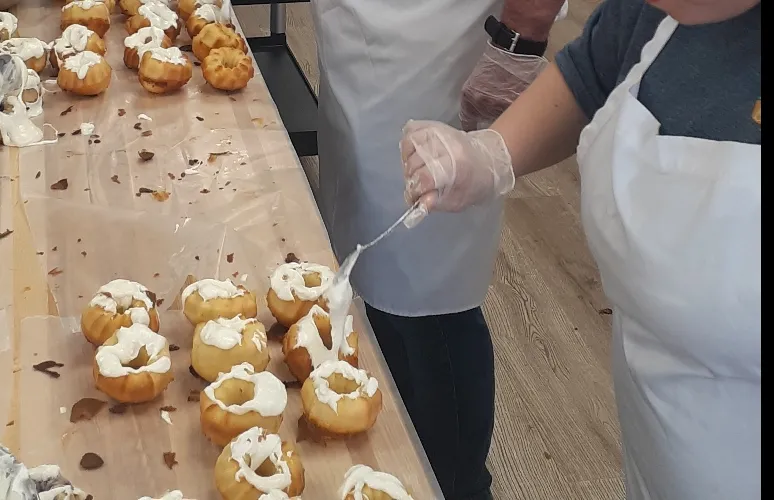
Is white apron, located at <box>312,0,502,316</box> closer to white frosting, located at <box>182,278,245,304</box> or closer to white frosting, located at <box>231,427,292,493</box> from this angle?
white frosting, located at <box>182,278,245,304</box>

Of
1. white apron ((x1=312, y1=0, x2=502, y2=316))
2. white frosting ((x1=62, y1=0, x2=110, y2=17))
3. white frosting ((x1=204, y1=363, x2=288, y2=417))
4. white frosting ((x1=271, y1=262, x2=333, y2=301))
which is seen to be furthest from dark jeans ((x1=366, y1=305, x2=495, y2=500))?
white frosting ((x1=62, y1=0, x2=110, y2=17))

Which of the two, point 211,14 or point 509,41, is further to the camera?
point 211,14

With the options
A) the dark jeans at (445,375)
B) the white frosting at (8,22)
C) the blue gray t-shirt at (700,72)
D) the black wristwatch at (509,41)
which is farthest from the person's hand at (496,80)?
the white frosting at (8,22)

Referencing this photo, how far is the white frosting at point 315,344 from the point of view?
788 millimetres

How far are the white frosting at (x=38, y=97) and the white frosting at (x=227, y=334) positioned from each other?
52 centimetres

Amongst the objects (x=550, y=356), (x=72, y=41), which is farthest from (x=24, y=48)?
(x=550, y=356)

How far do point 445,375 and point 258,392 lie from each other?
0.57 metres

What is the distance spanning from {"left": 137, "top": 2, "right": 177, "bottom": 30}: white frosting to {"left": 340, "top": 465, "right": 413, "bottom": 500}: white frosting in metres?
0.89

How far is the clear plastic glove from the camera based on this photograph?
2.90 ft

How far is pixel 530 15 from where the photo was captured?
41.6 inches

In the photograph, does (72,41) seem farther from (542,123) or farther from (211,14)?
(542,123)

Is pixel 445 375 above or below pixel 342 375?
below

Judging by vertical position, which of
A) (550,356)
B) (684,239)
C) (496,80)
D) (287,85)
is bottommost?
(550,356)

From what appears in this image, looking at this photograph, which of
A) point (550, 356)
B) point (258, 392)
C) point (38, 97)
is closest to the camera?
point (258, 392)
